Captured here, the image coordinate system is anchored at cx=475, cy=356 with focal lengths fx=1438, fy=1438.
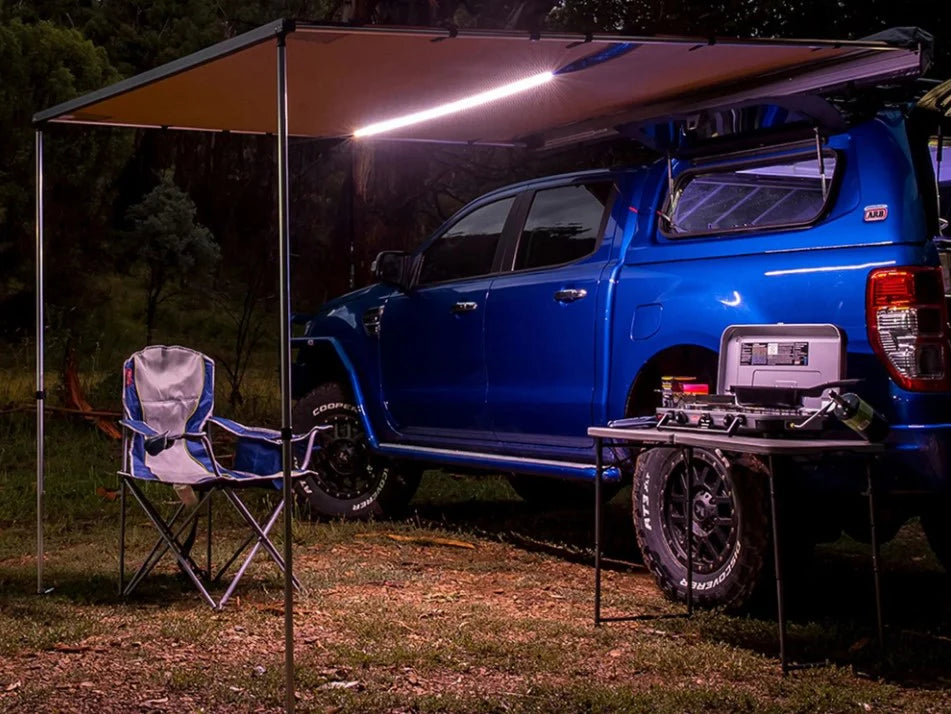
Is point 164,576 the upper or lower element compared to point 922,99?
lower

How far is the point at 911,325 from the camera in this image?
5395mm

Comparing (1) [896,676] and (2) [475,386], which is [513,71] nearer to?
(2) [475,386]

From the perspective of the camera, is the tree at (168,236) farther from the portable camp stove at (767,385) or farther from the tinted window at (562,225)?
the portable camp stove at (767,385)

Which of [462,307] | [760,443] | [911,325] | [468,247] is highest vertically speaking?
[468,247]

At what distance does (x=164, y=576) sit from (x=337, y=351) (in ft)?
7.03

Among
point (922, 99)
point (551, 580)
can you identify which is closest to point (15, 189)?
point (551, 580)

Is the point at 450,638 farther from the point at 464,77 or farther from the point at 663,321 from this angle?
the point at 464,77

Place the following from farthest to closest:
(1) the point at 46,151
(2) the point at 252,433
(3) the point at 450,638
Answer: (1) the point at 46,151, (2) the point at 252,433, (3) the point at 450,638

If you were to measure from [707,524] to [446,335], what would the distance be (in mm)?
2326

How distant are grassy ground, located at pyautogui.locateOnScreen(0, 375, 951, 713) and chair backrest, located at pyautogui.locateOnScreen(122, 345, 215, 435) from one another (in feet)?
2.52

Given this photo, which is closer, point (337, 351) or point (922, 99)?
point (922, 99)

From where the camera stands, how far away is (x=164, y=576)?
689 cm

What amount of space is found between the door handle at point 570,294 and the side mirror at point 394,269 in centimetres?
145

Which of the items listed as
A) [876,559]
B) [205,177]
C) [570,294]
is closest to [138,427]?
[570,294]
